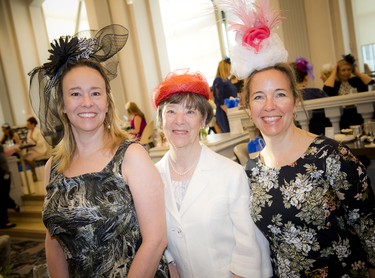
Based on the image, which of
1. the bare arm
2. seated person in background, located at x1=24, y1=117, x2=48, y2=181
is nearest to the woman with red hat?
the bare arm

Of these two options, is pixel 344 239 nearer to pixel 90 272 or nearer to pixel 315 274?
pixel 315 274

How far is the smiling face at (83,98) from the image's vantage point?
136cm

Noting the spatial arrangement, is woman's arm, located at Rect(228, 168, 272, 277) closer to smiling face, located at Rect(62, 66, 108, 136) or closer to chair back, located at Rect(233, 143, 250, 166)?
smiling face, located at Rect(62, 66, 108, 136)

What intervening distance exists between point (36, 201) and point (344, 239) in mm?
6589

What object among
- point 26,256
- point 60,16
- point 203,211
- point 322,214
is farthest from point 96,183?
point 60,16

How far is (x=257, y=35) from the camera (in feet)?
4.76

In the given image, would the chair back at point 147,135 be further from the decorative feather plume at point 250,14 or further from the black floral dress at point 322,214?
the black floral dress at point 322,214

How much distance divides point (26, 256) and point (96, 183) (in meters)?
4.22

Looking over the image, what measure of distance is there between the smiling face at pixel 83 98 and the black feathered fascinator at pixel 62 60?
0.24 ft

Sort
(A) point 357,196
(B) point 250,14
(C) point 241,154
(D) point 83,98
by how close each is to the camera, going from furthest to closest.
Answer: (C) point 241,154
(B) point 250,14
(D) point 83,98
(A) point 357,196

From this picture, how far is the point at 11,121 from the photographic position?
38.3ft

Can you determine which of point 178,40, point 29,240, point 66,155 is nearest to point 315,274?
point 66,155

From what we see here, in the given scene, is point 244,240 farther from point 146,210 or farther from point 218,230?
point 146,210

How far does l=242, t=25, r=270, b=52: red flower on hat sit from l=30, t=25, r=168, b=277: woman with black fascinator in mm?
620
